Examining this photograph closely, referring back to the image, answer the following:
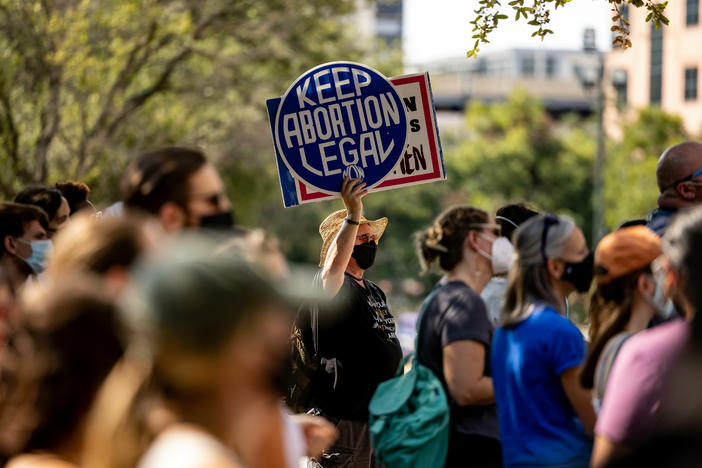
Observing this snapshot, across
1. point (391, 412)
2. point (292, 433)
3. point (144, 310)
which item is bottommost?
point (391, 412)

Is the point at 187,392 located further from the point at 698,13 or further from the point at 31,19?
the point at 698,13

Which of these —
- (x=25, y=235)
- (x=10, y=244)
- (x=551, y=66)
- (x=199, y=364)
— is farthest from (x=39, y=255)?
(x=551, y=66)

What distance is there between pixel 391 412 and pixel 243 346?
2.35m

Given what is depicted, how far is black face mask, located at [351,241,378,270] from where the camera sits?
18.5ft

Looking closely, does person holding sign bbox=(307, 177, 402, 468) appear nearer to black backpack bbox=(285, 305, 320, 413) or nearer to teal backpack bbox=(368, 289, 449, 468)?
black backpack bbox=(285, 305, 320, 413)

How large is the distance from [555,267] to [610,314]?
404 mm

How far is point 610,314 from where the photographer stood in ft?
12.1

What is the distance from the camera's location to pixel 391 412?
436cm

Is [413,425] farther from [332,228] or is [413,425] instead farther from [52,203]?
[52,203]

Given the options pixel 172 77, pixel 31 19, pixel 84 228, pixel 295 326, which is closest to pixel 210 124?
pixel 172 77

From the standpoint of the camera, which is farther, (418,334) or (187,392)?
(418,334)

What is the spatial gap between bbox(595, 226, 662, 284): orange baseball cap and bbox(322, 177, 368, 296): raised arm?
1.57 metres

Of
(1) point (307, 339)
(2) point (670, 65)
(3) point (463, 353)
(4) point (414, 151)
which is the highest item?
(4) point (414, 151)

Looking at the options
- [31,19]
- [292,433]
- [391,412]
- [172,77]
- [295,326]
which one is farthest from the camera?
[172,77]
